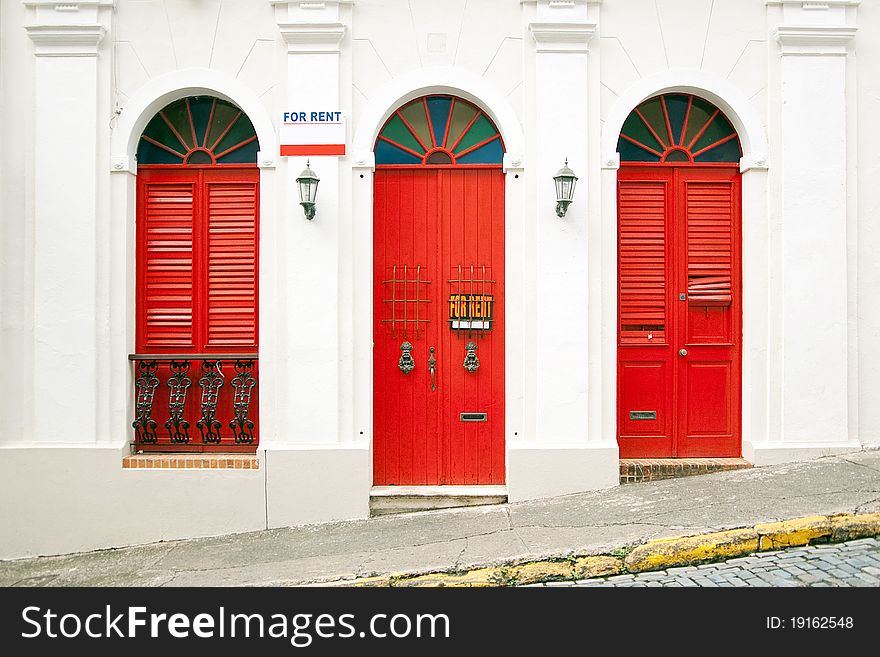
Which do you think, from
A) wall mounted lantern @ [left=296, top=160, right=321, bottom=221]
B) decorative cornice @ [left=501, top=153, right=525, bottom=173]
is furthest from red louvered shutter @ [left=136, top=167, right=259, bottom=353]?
decorative cornice @ [left=501, top=153, right=525, bottom=173]

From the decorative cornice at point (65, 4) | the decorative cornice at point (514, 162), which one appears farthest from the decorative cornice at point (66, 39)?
the decorative cornice at point (514, 162)

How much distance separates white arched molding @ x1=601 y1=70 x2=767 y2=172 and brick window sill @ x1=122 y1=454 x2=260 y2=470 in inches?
180

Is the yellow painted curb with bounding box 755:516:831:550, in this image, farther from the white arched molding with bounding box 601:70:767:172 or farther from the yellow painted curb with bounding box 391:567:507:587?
the white arched molding with bounding box 601:70:767:172

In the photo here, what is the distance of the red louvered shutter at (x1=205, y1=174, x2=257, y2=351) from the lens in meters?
7.01

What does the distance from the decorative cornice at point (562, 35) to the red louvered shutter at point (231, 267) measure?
10.4ft

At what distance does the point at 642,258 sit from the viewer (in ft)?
23.3

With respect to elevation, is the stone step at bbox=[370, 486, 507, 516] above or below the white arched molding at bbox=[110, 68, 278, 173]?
below

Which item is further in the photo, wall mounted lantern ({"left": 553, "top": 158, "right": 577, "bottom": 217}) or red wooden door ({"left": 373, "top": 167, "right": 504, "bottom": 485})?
red wooden door ({"left": 373, "top": 167, "right": 504, "bottom": 485})

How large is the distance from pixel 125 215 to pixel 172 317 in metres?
1.09

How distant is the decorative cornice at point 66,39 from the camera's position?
262 inches

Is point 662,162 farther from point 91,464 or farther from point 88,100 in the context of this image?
point 91,464

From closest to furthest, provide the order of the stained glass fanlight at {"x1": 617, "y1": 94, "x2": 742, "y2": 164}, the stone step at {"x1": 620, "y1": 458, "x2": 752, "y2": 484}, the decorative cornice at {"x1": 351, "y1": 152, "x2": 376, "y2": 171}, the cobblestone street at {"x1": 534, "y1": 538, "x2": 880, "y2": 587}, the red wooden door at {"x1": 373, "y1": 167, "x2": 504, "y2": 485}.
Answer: the cobblestone street at {"x1": 534, "y1": 538, "x2": 880, "y2": 587}, the decorative cornice at {"x1": 351, "y1": 152, "x2": 376, "y2": 171}, the stone step at {"x1": 620, "y1": 458, "x2": 752, "y2": 484}, the red wooden door at {"x1": 373, "y1": 167, "x2": 504, "y2": 485}, the stained glass fanlight at {"x1": 617, "y1": 94, "x2": 742, "y2": 164}

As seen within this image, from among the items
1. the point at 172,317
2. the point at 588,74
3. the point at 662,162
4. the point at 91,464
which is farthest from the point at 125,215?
the point at 662,162

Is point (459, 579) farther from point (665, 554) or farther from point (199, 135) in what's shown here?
point (199, 135)
